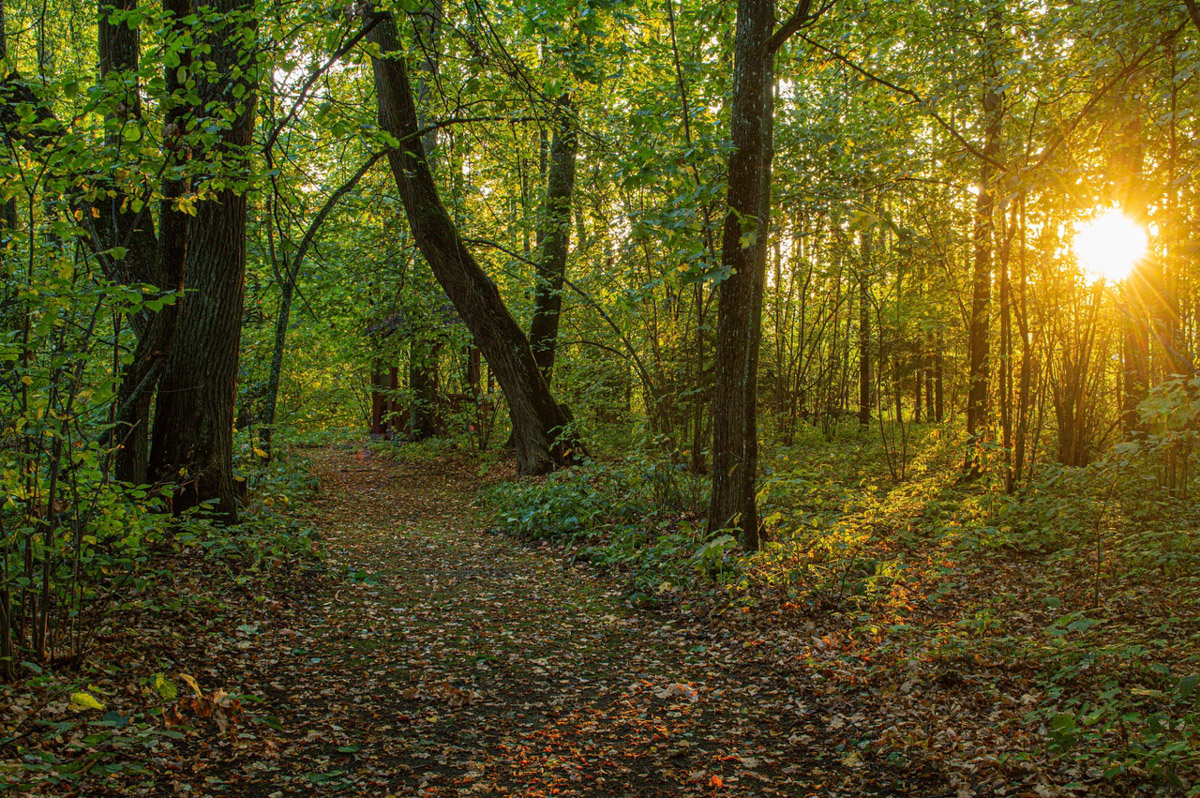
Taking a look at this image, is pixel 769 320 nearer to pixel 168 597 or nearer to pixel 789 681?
pixel 789 681

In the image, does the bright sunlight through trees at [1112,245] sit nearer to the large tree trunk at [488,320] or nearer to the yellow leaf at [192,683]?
the large tree trunk at [488,320]

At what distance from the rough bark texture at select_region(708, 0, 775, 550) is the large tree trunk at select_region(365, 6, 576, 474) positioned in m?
5.06

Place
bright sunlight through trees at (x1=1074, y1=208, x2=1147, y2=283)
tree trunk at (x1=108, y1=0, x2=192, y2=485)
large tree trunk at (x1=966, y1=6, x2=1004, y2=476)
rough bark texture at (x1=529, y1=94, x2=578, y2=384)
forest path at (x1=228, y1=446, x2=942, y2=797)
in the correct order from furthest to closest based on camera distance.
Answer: rough bark texture at (x1=529, y1=94, x2=578, y2=384) < large tree trunk at (x1=966, y1=6, x2=1004, y2=476) < bright sunlight through trees at (x1=1074, y1=208, x2=1147, y2=283) < tree trunk at (x1=108, y1=0, x2=192, y2=485) < forest path at (x1=228, y1=446, x2=942, y2=797)

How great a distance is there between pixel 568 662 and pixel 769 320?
33.1 feet

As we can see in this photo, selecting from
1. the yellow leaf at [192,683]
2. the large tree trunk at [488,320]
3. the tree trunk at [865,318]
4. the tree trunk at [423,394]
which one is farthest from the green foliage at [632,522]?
the tree trunk at [423,394]

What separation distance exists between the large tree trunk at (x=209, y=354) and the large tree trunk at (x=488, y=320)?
4.83 metres

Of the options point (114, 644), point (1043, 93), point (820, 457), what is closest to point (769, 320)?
point (820, 457)

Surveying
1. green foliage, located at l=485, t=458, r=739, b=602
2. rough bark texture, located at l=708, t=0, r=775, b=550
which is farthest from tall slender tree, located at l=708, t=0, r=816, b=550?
green foliage, located at l=485, t=458, r=739, b=602

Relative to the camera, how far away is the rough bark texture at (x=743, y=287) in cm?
592

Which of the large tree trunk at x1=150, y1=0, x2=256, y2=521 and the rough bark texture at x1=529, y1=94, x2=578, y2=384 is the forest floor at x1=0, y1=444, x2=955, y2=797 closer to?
the large tree trunk at x1=150, y1=0, x2=256, y2=521

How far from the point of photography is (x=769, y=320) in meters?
13.7

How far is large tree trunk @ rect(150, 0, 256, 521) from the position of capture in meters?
6.28

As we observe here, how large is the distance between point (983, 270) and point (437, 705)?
961cm

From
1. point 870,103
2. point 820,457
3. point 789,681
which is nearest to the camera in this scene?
point 789,681
